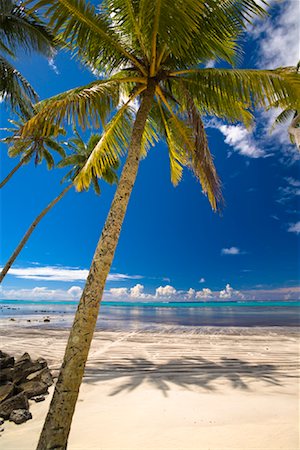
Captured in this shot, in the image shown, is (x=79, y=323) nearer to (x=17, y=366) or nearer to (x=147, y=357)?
(x=17, y=366)

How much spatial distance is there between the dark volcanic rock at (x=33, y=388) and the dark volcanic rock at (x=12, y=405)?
2.29 feet

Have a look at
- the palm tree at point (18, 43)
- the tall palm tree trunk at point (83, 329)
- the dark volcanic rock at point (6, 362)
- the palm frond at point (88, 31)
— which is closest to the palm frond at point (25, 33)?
the palm tree at point (18, 43)

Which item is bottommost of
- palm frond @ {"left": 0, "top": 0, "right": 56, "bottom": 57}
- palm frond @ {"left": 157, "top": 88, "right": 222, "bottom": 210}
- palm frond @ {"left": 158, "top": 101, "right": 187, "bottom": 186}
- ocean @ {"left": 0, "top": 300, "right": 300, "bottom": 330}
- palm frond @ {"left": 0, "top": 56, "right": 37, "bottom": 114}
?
ocean @ {"left": 0, "top": 300, "right": 300, "bottom": 330}

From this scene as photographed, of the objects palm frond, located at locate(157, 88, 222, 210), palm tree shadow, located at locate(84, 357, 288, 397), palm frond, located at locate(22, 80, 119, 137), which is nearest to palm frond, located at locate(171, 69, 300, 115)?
palm frond, located at locate(157, 88, 222, 210)

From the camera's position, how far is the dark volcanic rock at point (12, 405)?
517 cm

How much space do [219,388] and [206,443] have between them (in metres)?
2.75

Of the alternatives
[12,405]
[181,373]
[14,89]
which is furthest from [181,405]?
[14,89]

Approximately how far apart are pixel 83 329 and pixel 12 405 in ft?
10.3

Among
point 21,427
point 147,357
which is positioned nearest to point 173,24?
point 21,427

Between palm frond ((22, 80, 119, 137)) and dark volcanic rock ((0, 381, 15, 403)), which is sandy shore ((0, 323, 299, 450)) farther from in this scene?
palm frond ((22, 80, 119, 137))

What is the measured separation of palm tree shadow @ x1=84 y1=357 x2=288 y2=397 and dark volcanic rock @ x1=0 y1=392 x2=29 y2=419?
1972 mm

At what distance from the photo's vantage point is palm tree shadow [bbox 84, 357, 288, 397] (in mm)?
7127

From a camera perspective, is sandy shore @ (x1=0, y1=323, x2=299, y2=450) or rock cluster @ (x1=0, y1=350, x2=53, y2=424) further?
rock cluster @ (x1=0, y1=350, x2=53, y2=424)

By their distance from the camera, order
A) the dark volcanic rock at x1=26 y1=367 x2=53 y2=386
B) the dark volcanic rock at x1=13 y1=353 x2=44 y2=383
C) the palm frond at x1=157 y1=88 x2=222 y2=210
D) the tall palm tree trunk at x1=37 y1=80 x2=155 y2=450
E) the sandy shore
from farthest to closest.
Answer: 1. the dark volcanic rock at x1=26 y1=367 x2=53 y2=386
2. the dark volcanic rock at x1=13 y1=353 x2=44 y2=383
3. the palm frond at x1=157 y1=88 x2=222 y2=210
4. the sandy shore
5. the tall palm tree trunk at x1=37 y1=80 x2=155 y2=450
